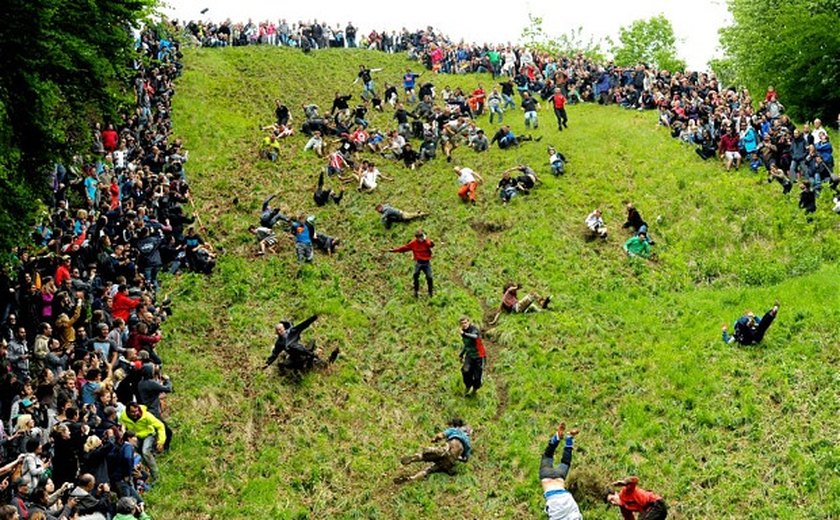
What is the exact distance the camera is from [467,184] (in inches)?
1206

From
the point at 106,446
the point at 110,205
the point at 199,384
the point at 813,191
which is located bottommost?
the point at 199,384

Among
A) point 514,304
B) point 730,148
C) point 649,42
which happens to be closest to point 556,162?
point 730,148

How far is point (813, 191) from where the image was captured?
26.0 meters

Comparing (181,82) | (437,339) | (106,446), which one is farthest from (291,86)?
(106,446)

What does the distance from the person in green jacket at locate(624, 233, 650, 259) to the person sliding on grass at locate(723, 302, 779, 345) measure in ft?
21.1

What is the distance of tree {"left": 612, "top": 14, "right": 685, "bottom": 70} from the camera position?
94.7 metres

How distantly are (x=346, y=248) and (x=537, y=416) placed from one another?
11.2 metres

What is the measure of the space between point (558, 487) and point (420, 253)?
9.88m

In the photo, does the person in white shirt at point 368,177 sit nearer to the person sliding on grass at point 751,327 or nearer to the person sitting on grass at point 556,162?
the person sitting on grass at point 556,162

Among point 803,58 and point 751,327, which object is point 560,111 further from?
point 751,327

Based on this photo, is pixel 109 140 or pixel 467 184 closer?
pixel 109 140

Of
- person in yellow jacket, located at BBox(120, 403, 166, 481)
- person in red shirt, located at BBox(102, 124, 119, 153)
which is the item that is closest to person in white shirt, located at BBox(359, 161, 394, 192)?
person in red shirt, located at BBox(102, 124, 119, 153)

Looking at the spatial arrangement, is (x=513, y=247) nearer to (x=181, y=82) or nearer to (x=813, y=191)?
(x=813, y=191)

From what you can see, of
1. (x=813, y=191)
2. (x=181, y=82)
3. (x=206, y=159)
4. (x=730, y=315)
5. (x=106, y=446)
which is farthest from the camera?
(x=181, y=82)
